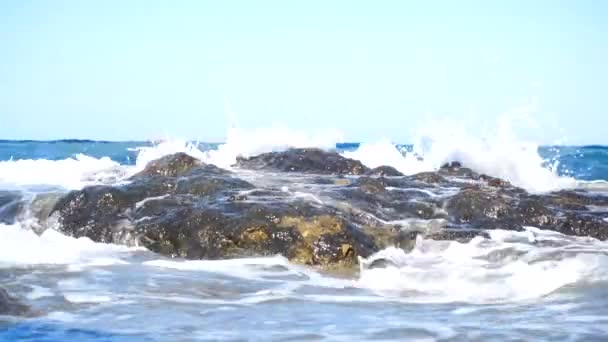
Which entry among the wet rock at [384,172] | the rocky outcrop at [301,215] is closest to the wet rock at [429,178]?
the rocky outcrop at [301,215]

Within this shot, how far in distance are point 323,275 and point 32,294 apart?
241 centimetres

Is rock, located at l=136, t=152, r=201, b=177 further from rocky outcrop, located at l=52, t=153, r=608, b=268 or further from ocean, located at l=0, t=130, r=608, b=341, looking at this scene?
ocean, located at l=0, t=130, r=608, b=341

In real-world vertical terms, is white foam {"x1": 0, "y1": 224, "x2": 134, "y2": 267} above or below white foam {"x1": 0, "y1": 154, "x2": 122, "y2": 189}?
below

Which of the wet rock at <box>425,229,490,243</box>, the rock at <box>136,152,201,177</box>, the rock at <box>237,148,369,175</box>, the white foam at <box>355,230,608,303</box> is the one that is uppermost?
the rock at <box>237,148,369,175</box>

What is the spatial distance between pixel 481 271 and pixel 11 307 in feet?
12.9

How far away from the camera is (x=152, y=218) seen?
8.07 metres

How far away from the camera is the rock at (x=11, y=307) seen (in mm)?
4411

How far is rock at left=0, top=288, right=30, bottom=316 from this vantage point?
441 centimetres

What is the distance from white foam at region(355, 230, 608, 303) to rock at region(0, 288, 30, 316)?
2567mm

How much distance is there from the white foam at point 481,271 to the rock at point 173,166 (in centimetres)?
471

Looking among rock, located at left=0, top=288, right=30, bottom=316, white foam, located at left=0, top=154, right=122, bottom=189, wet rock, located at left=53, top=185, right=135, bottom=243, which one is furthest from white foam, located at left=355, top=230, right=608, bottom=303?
white foam, located at left=0, top=154, right=122, bottom=189

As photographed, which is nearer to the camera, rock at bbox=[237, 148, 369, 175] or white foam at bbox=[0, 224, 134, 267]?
white foam at bbox=[0, 224, 134, 267]

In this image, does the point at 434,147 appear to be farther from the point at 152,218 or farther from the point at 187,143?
the point at 152,218

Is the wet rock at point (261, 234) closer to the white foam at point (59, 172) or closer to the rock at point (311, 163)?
the rock at point (311, 163)
